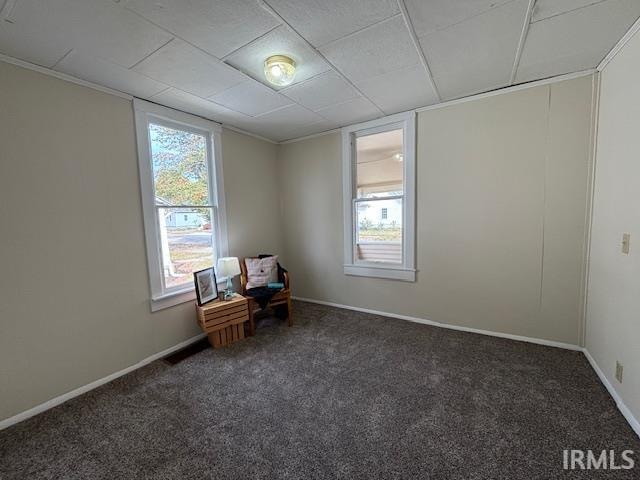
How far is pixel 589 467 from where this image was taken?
4.48 ft

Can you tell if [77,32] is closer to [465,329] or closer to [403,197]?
[403,197]

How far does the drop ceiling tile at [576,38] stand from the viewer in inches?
60.7

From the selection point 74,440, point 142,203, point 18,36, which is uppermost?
point 18,36

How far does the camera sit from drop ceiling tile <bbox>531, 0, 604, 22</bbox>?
1458 mm

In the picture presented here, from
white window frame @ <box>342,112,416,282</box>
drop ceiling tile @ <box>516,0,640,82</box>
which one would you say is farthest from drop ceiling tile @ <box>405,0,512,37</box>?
white window frame @ <box>342,112,416,282</box>

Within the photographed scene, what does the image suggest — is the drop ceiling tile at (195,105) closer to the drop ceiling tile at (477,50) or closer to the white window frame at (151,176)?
the white window frame at (151,176)

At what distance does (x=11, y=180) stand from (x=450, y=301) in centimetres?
393

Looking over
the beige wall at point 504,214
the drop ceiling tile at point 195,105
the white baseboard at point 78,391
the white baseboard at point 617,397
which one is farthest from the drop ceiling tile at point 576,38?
the white baseboard at point 78,391

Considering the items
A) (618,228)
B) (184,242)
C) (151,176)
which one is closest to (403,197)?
(618,228)

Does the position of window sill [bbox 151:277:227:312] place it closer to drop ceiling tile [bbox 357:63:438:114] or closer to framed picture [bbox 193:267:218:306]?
framed picture [bbox 193:267:218:306]

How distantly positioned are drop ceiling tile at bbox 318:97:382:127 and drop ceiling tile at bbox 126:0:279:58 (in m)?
1.31

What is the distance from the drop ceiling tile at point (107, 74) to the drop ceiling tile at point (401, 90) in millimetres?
1810

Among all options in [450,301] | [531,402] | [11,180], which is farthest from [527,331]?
[11,180]

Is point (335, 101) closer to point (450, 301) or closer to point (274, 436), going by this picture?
point (450, 301)
